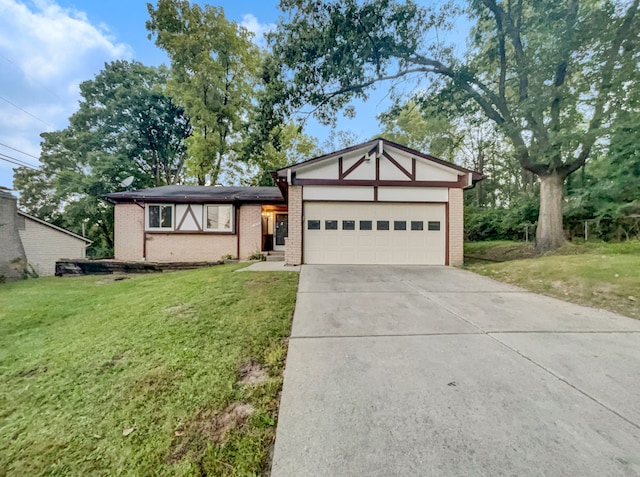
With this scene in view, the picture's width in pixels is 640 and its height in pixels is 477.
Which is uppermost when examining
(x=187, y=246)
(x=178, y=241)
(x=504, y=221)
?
(x=504, y=221)

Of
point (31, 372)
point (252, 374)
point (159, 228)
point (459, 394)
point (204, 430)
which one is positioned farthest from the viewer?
point (159, 228)

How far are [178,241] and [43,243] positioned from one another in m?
8.65

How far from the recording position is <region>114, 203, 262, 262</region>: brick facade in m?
12.0

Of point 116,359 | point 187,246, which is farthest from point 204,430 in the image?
point 187,246

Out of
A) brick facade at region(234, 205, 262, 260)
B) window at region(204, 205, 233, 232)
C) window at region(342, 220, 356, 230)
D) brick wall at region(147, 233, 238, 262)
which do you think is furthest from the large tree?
brick wall at region(147, 233, 238, 262)

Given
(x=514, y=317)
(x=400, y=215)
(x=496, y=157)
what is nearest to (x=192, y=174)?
(x=400, y=215)

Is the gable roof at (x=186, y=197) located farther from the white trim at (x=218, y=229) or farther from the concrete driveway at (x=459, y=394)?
the concrete driveway at (x=459, y=394)

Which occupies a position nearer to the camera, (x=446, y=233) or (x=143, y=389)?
(x=143, y=389)

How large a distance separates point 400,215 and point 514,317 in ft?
19.4

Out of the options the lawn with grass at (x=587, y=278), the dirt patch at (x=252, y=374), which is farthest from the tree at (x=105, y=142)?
the lawn with grass at (x=587, y=278)

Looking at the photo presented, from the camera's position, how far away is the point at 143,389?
235cm

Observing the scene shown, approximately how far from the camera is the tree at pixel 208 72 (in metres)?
18.0

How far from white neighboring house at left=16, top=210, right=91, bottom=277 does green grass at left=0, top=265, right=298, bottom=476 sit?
41.2 ft

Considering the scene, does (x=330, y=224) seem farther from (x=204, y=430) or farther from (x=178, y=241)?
(x=204, y=430)
